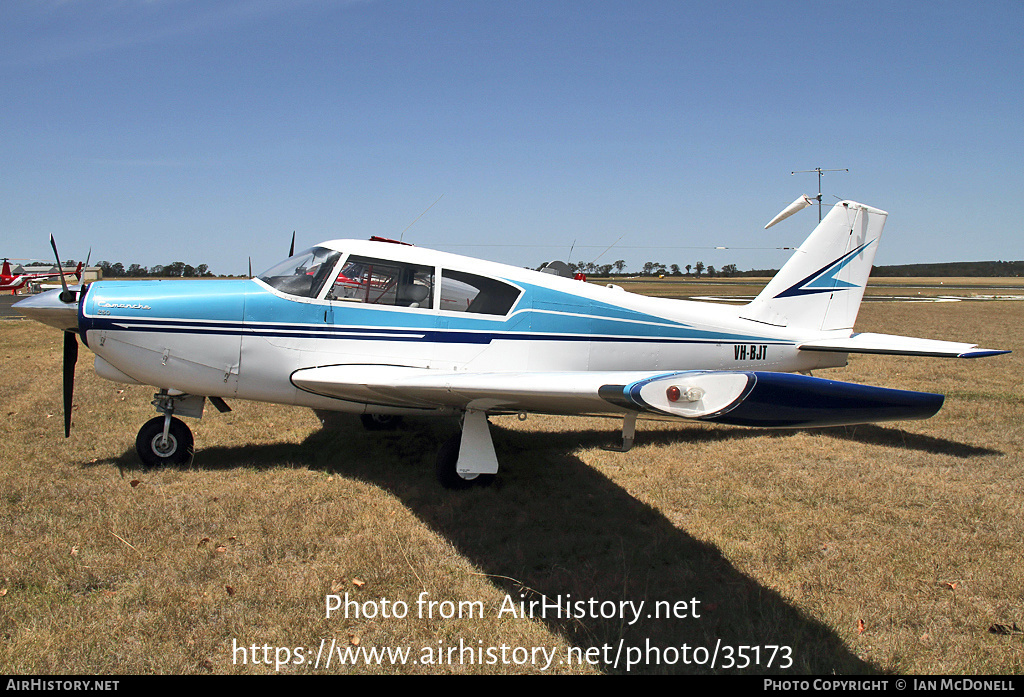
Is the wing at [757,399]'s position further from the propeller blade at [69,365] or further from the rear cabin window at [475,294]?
the propeller blade at [69,365]

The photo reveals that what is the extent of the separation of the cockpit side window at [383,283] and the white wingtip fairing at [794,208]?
493 centimetres

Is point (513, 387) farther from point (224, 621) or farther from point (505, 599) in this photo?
point (224, 621)

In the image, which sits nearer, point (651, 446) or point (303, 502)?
point (303, 502)

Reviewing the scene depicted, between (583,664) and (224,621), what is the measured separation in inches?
79.0

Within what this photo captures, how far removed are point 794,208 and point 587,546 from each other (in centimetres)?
578

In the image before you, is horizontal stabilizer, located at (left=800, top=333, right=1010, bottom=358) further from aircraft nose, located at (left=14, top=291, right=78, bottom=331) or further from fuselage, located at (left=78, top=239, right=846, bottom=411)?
aircraft nose, located at (left=14, top=291, right=78, bottom=331)

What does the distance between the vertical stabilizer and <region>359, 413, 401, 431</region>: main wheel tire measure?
14.9 feet

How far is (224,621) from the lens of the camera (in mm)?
3447

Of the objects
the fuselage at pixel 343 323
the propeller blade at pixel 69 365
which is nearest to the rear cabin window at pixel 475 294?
the fuselage at pixel 343 323

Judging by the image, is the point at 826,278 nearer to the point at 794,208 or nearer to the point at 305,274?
the point at 794,208

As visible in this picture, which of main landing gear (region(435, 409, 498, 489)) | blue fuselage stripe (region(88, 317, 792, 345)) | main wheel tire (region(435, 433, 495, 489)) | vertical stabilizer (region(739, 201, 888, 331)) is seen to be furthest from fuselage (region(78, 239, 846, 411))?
vertical stabilizer (region(739, 201, 888, 331))

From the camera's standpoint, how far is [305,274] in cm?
583

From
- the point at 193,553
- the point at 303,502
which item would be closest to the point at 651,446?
the point at 303,502

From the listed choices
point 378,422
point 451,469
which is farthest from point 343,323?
point 378,422
